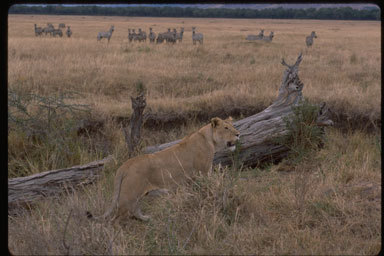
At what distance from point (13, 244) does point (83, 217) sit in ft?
2.63

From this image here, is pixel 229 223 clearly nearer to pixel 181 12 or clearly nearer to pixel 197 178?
pixel 197 178

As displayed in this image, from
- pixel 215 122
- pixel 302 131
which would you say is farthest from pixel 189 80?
pixel 215 122

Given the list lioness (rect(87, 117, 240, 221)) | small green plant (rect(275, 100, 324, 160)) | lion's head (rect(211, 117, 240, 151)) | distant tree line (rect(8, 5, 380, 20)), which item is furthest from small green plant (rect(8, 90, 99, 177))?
distant tree line (rect(8, 5, 380, 20))

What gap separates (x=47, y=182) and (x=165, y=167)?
7.47 ft

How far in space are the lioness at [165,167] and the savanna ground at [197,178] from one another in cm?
25

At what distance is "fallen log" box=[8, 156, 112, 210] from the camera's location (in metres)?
A: 6.69

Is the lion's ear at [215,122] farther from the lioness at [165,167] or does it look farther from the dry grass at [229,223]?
the dry grass at [229,223]

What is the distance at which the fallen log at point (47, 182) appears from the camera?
22.0 ft

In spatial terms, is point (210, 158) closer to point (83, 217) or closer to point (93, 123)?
point (83, 217)

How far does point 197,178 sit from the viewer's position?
6.09 metres

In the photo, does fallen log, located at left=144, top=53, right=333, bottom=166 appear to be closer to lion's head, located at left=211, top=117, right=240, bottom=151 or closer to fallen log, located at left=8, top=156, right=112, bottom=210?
fallen log, located at left=8, top=156, right=112, bottom=210

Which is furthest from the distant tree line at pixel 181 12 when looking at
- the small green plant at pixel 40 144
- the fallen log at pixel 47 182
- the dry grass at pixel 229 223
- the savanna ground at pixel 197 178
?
the dry grass at pixel 229 223

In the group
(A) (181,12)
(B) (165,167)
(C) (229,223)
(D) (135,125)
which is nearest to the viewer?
(C) (229,223)

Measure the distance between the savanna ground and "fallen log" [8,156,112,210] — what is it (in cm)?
21
